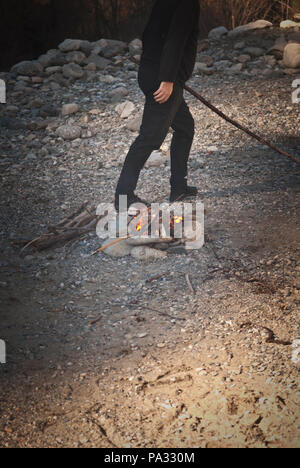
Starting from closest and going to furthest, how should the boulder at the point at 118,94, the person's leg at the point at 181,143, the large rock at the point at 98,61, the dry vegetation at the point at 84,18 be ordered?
the person's leg at the point at 181,143 < the boulder at the point at 118,94 < the large rock at the point at 98,61 < the dry vegetation at the point at 84,18

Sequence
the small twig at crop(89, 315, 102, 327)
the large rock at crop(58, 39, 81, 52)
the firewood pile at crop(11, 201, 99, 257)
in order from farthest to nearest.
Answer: the large rock at crop(58, 39, 81, 52) → the firewood pile at crop(11, 201, 99, 257) → the small twig at crop(89, 315, 102, 327)

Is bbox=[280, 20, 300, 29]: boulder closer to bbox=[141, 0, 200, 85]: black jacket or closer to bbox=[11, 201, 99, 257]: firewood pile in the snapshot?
bbox=[141, 0, 200, 85]: black jacket

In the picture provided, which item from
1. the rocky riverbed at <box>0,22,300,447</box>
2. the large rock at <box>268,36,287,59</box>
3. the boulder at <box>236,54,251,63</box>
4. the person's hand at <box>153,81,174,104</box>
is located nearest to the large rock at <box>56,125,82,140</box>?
the rocky riverbed at <box>0,22,300,447</box>

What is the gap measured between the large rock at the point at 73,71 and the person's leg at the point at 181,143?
3.04 meters

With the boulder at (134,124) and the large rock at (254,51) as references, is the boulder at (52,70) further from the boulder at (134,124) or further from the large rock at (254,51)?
the large rock at (254,51)

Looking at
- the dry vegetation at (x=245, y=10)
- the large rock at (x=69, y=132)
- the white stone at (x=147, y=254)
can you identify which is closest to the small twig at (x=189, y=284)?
the white stone at (x=147, y=254)

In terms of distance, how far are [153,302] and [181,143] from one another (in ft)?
4.22

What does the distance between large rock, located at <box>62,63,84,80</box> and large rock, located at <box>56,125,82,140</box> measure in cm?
140

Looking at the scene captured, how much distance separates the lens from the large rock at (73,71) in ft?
18.6

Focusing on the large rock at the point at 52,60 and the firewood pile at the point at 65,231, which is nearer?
the firewood pile at the point at 65,231

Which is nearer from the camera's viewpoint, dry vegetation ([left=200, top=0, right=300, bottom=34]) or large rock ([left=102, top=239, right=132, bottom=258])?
large rock ([left=102, top=239, right=132, bottom=258])

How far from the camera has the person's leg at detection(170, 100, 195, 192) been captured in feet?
9.93

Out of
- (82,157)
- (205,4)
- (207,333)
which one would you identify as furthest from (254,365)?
(205,4)

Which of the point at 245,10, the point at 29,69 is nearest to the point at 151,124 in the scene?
the point at 29,69
